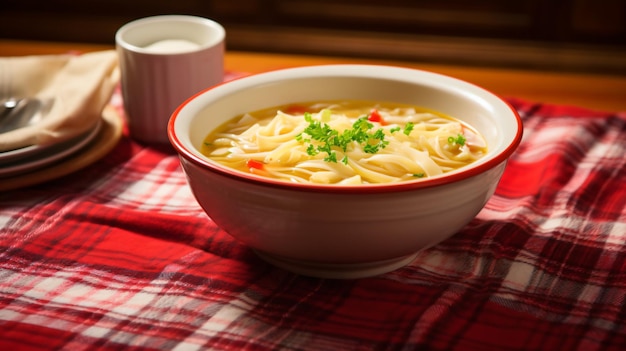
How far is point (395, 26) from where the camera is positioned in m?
3.48

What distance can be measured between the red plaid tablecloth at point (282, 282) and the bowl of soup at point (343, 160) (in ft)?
0.27

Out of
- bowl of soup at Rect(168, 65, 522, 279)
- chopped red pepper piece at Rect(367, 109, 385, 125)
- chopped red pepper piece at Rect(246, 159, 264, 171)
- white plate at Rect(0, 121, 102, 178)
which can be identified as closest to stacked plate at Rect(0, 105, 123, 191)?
white plate at Rect(0, 121, 102, 178)

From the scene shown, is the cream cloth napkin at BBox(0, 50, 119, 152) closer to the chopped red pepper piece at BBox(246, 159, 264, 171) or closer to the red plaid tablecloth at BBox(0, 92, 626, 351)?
the red plaid tablecloth at BBox(0, 92, 626, 351)

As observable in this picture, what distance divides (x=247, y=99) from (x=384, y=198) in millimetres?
550

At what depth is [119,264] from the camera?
151 cm

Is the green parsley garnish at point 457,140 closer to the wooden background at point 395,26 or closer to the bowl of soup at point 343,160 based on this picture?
the bowl of soup at point 343,160

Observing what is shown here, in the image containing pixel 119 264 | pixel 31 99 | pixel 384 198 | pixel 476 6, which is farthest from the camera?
pixel 476 6

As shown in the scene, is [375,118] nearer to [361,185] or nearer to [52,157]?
[361,185]

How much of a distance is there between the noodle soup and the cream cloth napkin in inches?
16.2

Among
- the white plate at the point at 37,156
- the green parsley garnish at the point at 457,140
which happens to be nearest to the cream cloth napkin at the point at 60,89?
the white plate at the point at 37,156

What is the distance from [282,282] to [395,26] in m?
2.24

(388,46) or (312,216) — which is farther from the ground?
(312,216)

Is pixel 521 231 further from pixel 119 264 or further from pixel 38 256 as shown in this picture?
pixel 38 256

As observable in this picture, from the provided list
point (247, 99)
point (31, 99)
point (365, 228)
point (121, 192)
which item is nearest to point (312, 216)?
point (365, 228)
